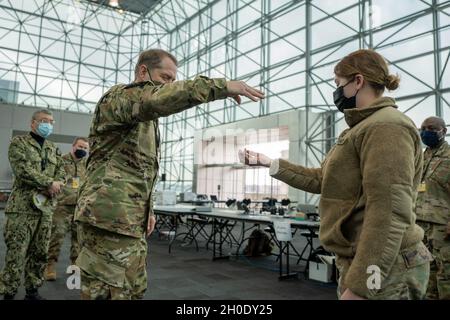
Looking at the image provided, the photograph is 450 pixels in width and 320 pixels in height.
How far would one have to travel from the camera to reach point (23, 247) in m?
2.67

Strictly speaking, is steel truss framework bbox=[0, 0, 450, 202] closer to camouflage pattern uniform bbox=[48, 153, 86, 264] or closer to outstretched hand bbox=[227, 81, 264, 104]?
camouflage pattern uniform bbox=[48, 153, 86, 264]

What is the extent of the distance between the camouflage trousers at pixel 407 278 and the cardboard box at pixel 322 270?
2915mm

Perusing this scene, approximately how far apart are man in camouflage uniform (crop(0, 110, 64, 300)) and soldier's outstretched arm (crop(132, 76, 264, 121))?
5.87ft

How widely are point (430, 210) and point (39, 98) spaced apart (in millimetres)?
17678

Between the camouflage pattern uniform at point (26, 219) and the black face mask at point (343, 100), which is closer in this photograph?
the black face mask at point (343, 100)

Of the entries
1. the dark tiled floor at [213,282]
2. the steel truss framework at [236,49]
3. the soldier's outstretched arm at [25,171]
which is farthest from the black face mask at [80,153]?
the steel truss framework at [236,49]

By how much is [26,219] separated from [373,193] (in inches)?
99.2

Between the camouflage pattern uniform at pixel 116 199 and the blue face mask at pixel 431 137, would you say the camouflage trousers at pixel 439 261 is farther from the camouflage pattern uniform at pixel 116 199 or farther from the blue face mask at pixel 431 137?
the camouflage pattern uniform at pixel 116 199

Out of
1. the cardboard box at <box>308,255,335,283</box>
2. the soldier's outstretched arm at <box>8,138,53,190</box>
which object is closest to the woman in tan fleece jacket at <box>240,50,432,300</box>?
the soldier's outstretched arm at <box>8,138,53,190</box>

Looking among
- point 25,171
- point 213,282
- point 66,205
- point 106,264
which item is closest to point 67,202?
point 66,205

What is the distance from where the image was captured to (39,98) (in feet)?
55.8

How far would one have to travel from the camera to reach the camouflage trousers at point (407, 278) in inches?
38.5
